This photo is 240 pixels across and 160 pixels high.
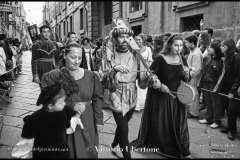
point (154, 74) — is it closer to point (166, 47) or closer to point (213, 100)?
point (166, 47)

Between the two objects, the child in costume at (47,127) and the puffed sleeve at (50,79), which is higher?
the puffed sleeve at (50,79)

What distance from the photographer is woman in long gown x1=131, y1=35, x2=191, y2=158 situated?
3277 millimetres

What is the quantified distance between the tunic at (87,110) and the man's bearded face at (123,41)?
2.43 ft

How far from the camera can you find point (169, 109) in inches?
133

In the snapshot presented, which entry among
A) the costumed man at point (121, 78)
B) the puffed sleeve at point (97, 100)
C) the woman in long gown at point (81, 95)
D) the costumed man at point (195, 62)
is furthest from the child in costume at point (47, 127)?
the costumed man at point (195, 62)

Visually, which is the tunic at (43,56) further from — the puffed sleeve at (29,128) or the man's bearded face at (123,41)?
A: the puffed sleeve at (29,128)

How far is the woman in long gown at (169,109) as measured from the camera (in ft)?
10.8

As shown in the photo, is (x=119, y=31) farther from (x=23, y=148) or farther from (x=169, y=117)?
(x=23, y=148)

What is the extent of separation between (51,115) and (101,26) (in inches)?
37.6

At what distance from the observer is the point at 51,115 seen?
197 centimetres

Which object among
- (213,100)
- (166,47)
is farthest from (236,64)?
(166,47)

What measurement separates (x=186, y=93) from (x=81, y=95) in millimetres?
1414

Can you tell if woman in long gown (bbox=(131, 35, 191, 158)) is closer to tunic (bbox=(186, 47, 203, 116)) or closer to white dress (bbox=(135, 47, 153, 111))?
tunic (bbox=(186, 47, 203, 116))

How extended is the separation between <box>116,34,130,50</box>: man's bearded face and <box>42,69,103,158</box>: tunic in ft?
2.43
